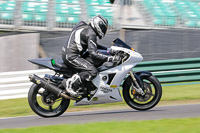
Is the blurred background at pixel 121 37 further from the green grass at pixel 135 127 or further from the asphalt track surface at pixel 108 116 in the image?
the green grass at pixel 135 127

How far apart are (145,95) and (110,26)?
5186mm

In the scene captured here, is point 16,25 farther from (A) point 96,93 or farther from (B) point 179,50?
(A) point 96,93

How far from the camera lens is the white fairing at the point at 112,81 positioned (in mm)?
6637

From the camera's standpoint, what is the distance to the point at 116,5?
11.9m

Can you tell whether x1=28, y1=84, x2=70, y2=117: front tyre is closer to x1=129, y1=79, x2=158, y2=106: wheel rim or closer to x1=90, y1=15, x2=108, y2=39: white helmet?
x1=129, y1=79, x2=158, y2=106: wheel rim

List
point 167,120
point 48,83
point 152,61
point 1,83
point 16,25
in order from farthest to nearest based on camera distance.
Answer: point 16,25 → point 152,61 → point 1,83 → point 48,83 → point 167,120

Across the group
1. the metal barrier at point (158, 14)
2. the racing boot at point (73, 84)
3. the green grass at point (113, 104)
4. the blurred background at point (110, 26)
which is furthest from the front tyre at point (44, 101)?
the metal barrier at point (158, 14)

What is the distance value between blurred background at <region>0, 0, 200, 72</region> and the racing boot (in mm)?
4218

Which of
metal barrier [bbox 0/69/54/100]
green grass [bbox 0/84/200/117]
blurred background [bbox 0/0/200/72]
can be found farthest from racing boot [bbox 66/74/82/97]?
Answer: blurred background [bbox 0/0/200/72]

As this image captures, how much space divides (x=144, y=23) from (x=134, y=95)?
5589mm

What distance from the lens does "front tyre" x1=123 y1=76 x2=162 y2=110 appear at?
6.70 m

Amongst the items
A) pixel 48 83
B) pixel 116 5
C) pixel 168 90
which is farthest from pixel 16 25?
pixel 48 83

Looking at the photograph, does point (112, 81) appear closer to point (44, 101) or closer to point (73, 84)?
point (73, 84)

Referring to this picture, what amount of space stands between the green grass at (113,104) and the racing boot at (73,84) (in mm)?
1445
